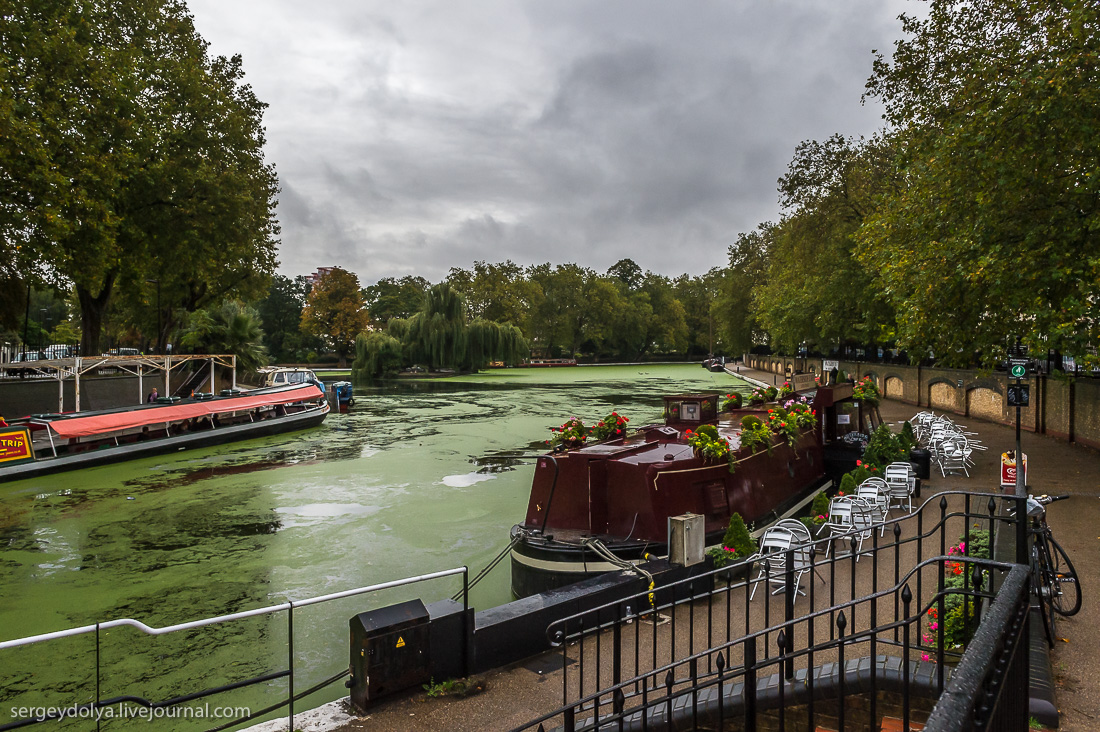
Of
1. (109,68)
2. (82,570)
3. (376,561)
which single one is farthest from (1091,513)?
(109,68)

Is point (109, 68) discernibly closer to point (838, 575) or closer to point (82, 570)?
point (82, 570)

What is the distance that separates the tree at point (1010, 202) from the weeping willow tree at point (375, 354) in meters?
52.0

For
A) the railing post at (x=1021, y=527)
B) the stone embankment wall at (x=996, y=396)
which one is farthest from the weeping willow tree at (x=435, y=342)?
the railing post at (x=1021, y=527)

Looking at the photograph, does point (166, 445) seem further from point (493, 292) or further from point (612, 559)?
point (493, 292)

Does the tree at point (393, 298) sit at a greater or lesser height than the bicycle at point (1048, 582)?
greater

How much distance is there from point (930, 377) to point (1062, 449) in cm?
1360

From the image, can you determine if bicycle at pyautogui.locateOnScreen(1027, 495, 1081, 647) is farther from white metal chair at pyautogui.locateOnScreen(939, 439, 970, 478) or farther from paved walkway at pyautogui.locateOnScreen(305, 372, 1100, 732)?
white metal chair at pyautogui.locateOnScreen(939, 439, 970, 478)

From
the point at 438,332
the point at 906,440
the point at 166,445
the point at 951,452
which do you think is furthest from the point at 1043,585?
the point at 438,332

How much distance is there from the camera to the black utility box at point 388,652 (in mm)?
5504

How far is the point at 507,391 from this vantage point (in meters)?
49.0

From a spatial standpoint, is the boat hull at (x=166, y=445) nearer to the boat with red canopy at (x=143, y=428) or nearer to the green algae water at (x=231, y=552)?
the boat with red canopy at (x=143, y=428)

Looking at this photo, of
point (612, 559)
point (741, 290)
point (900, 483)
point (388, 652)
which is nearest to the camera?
point (388, 652)

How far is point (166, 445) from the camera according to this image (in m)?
22.9

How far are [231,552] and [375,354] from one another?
168 ft
